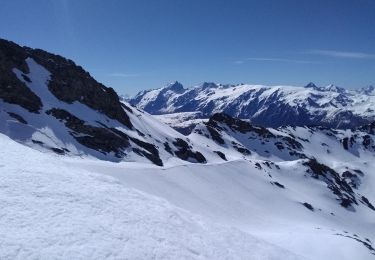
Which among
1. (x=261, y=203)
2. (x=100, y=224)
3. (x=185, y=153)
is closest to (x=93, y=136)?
(x=185, y=153)

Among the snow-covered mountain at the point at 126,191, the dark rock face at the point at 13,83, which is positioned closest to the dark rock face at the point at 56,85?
the dark rock face at the point at 13,83

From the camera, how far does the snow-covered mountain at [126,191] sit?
645 inches

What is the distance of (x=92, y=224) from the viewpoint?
17.1 metres

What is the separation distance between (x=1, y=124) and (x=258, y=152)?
428ft

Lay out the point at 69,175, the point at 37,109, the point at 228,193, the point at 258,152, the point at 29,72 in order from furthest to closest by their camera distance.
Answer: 1. the point at 258,152
2. the point at 29,72
3. the point at 37,109
4. the point at 228,193
5. the point at 69,175

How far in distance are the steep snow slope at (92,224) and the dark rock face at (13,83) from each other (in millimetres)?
40540

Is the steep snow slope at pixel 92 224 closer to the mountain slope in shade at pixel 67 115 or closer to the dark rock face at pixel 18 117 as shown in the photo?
the mountain slope in shade at pixel 67 115

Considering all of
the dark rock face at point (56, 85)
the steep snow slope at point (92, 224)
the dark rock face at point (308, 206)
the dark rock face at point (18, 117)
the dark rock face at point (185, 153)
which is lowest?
the steep snow slope at point (92, 224)

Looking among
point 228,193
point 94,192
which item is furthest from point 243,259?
point 228,193

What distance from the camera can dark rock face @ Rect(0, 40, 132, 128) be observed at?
215 feet

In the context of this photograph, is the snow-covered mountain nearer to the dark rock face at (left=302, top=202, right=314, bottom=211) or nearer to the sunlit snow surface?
the sunlit snow surface

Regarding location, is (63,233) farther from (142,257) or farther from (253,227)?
(253,227)

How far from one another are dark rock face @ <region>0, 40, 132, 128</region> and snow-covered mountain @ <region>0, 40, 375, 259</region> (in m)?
0.32

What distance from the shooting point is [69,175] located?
23781mm
